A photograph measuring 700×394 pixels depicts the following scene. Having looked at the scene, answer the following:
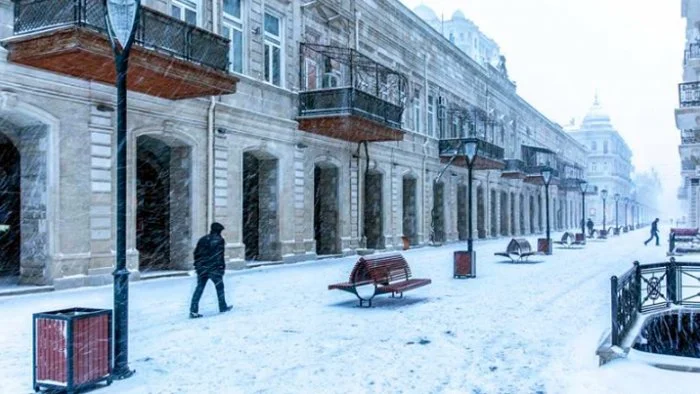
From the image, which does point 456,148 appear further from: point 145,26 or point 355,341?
point 355,341

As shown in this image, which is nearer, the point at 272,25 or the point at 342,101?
the point at 272,25

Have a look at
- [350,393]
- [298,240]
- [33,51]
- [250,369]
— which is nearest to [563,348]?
[350,393]

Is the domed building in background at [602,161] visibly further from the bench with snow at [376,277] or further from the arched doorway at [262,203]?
the bench with snow at [376,277]

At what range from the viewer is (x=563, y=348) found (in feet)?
24.4

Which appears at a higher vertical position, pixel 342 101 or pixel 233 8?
pixel 233 8

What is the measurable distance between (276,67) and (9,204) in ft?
28.0

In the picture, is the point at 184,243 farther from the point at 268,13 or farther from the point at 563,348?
the point at 563,348

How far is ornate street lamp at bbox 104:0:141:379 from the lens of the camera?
6.20 m

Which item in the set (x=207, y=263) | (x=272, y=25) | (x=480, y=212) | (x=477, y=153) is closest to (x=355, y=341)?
(x=207, y=263)

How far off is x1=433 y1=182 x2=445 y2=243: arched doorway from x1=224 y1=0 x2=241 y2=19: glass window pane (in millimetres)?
17627

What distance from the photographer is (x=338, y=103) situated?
64.6 feet

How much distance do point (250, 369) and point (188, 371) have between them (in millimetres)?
623

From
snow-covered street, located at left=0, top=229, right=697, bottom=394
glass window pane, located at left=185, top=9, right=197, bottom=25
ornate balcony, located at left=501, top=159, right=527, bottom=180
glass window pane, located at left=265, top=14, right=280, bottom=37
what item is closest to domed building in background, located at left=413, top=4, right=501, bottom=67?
ornate balcony, located at left=501, top=159, right=527, bottom=180

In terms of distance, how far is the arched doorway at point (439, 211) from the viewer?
33000 mm
